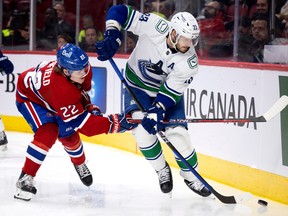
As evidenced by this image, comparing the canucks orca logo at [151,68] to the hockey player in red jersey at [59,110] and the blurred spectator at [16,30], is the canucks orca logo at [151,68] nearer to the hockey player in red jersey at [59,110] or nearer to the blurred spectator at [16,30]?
the hockey player in red jersey at [59,110]

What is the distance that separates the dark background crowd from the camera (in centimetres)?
486

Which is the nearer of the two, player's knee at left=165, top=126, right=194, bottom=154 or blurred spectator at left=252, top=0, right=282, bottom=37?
player's knee at left=165, top=126, right=194, bottom=154

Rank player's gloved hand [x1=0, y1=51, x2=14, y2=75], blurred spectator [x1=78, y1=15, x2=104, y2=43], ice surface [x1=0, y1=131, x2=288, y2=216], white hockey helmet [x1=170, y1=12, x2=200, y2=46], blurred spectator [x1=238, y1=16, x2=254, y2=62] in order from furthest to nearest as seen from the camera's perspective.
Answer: blurred spectator [x1=78, y1=15, x2=104, y2=43] → player's gloved hand [x1=0, y1=51, x2=14, y2=75] → blurred spectator [x1=238, y1=16, x2=254, y2=62] → ice surface [x1=0, y1=131, x2=288, y2=216] → white hockey helmet [x1=170, y1=12, x2=200, y2=46]

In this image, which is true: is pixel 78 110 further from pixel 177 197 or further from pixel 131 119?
pixel 177 197

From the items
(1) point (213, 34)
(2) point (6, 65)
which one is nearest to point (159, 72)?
(1) point (213, 34)

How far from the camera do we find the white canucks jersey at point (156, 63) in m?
4.04

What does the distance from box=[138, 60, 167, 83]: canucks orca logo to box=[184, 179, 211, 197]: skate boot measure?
0.63 m

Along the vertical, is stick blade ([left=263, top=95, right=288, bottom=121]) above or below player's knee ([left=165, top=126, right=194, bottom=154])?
above

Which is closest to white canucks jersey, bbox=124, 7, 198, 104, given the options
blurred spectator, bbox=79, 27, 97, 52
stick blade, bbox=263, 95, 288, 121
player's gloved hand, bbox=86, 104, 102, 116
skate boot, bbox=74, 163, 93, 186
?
player's gloved hand, bbox=86, 104, 102, 116

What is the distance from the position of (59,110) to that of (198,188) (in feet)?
3.13

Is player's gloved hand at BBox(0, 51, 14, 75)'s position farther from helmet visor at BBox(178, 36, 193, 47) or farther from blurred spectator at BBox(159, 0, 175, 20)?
helmet visor at BBox(178, 36, 193, 47)

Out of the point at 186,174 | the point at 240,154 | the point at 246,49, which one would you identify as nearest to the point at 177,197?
the point at 186,174

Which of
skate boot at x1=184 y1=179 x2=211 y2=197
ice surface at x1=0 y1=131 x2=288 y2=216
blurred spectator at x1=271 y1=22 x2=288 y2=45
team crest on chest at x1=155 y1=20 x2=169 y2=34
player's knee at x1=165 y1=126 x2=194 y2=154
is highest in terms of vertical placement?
team crest on chest at x1=155 y1=20 x2=169 y2=34

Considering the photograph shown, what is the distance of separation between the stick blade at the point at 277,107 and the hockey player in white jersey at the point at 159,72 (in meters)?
0.47
